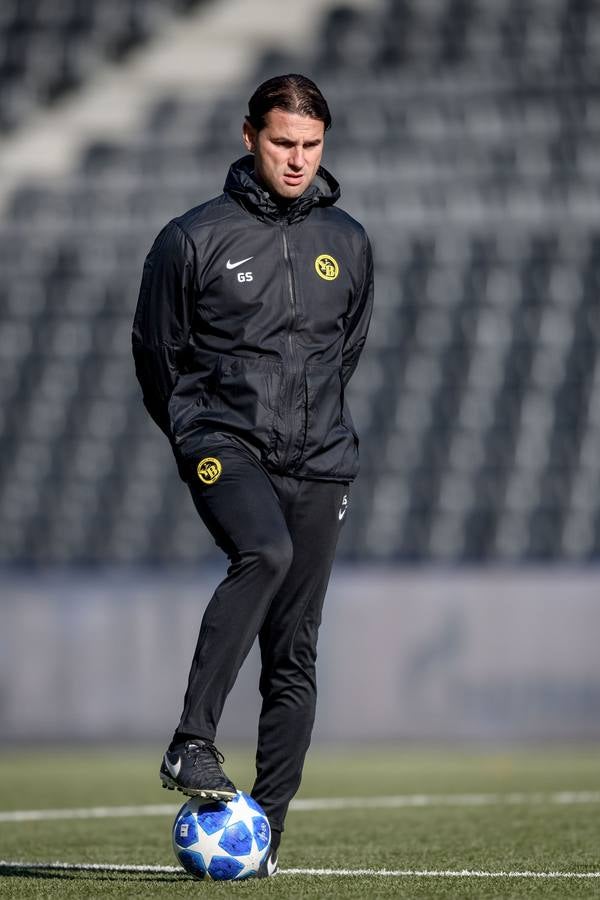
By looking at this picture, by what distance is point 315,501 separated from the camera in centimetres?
406

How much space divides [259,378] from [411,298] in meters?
13.0

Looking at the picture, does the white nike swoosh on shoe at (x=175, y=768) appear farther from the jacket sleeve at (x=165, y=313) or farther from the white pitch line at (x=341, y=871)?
the jacket sleeve at (x=165, y=313)

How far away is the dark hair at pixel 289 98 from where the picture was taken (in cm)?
392

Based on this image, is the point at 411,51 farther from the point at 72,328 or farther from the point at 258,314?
the point at 258,314

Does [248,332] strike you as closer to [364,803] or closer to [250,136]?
[250,136]

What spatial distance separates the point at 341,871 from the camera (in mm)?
4250

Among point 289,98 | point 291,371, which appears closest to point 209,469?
point 291,371

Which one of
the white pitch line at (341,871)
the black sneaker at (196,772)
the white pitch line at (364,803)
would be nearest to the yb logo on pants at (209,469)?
the black sneaker at (196,772)

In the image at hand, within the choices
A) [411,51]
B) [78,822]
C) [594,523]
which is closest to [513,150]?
[411,51]

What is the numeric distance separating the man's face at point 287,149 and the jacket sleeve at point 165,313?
0.24 metres

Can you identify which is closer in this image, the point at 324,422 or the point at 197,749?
the point at 197,749

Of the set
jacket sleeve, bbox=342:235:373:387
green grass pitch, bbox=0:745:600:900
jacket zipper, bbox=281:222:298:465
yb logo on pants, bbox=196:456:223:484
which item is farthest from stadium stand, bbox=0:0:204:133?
yb logo on pants, bbox=196:456:223:484

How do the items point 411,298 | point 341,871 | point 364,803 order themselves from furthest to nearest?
point 411,298 < point 364,803 < point 341,871

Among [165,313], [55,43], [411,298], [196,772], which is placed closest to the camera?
[196,772]
